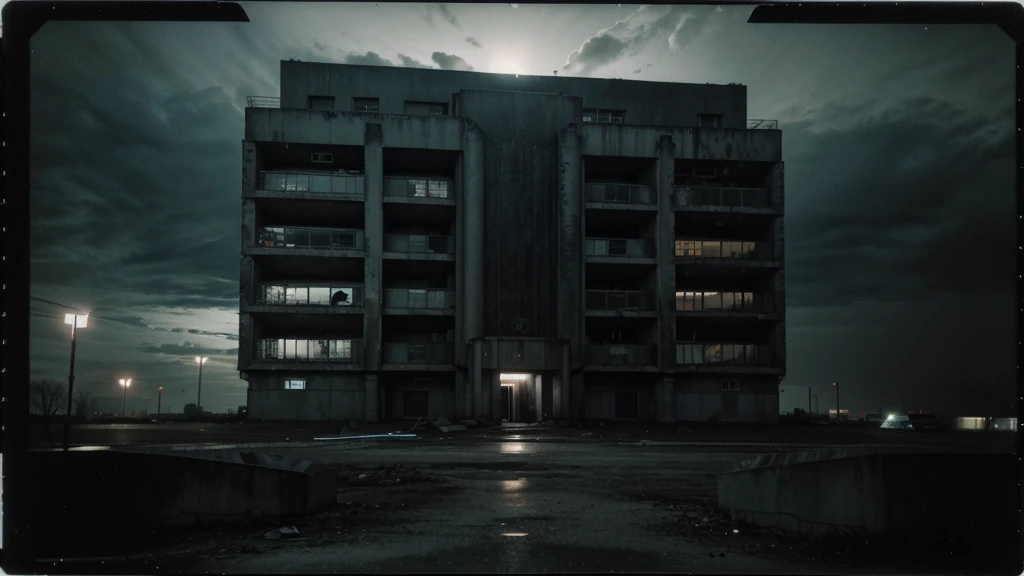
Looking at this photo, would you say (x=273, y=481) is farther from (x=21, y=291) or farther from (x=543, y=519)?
(x=21, y=291)

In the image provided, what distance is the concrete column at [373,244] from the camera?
3956 cm

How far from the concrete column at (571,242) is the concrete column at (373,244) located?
31.8 ft

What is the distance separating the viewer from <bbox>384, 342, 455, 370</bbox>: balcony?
40.2m

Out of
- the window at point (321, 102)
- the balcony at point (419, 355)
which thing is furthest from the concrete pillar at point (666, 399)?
the window at point (321, 102)

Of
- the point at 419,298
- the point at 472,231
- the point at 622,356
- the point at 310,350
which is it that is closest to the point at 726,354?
the point at 622,356

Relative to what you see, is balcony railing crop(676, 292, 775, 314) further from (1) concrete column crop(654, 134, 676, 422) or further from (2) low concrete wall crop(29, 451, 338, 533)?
(2) low concrete wall crop(29, 451, 338, 533)

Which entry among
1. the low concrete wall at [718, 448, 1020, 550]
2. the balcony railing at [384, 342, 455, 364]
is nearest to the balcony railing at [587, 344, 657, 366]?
the balcony railing at [384, 342, 455, 364]

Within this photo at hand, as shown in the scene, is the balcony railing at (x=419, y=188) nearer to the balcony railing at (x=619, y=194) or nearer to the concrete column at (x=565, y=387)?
the balcony railing at (x=619, y=194)

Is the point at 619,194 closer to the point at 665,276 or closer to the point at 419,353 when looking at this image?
the point at 665,276

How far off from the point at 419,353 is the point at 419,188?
9026 millimetres

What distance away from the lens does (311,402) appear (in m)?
39.9

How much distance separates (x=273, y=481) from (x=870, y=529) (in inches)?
227

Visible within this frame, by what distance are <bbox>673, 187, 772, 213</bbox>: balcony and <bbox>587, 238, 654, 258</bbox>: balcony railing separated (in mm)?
2984

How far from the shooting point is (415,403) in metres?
42.1
